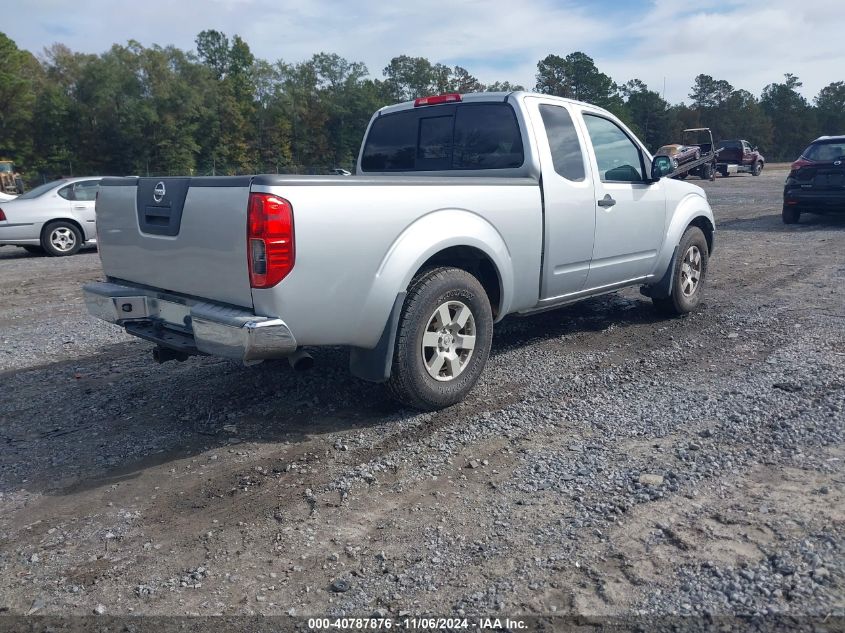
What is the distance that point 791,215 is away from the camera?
14875 millimetres

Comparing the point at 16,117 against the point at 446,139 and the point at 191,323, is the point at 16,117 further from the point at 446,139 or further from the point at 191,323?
the point at 191,323

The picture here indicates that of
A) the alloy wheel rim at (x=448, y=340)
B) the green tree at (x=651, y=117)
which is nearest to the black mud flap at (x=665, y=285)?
the alloy wheel rim at (x=448, y=340)

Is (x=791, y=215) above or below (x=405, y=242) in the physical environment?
below

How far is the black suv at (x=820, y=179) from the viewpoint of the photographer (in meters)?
13.7

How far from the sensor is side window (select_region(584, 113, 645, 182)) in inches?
234

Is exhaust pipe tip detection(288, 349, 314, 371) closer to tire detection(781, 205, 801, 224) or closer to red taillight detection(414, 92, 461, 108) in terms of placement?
red taillight detection(414, 92, 461, 108)

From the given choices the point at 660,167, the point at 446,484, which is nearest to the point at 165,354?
the point at 446,484

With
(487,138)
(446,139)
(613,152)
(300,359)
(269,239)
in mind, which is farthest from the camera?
(613,152)

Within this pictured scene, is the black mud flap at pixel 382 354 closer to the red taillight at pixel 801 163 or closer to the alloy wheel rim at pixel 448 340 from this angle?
the alloy wheel rim at pixel 448 340

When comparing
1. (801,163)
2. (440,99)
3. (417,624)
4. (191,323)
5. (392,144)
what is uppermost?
(440,99)

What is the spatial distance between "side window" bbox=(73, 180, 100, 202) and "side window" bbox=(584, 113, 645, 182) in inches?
415

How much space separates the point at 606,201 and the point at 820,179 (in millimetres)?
10422

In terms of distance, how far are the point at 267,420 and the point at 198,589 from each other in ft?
6.08

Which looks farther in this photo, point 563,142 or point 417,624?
point 563,142
